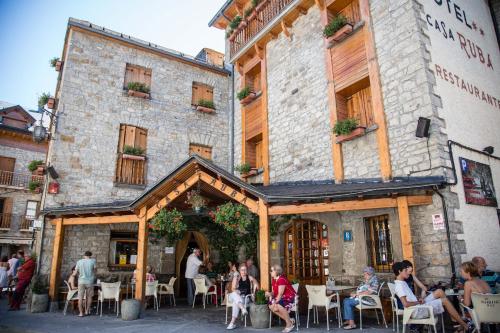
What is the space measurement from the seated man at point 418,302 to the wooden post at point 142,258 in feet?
18.0

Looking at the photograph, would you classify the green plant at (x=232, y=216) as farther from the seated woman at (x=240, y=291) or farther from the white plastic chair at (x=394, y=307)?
the white plastic chair at (x=394, y=307)

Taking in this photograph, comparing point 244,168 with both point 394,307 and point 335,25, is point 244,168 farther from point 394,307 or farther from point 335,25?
point 394,307

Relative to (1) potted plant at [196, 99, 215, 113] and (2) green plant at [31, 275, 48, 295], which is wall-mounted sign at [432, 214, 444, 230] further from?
(2) green plant at [31, 275, 48, 295]

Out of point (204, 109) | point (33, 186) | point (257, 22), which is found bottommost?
point (33, 186)

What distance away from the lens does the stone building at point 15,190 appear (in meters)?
20.5

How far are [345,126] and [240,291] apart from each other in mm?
4379

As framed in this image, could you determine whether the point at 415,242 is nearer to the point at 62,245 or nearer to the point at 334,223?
the point at 334,223

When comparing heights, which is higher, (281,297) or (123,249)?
(123,249)

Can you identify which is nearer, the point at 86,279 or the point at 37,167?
the point at 86,279

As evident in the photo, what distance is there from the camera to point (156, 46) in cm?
1312

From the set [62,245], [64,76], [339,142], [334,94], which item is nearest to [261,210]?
[339,142]

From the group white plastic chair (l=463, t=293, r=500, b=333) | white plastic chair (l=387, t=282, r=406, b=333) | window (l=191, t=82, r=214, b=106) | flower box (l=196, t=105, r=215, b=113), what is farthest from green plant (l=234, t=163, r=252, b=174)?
white plastic chair (l=463, t=293, r=500, b=333)

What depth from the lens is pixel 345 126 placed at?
27.2 feet

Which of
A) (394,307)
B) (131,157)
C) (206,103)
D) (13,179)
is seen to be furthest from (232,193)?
(13,179)
